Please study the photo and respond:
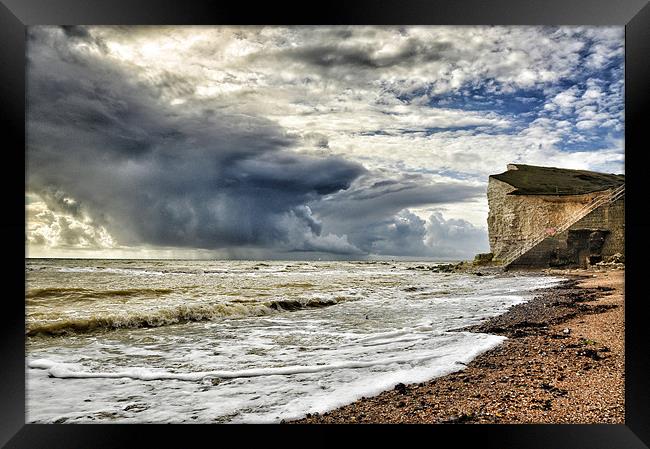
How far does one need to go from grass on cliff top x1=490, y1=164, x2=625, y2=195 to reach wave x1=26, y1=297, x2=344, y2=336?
1255 cm

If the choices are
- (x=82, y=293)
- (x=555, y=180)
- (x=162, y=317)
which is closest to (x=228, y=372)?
(x=162, y=317)

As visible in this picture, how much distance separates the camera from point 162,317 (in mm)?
5410

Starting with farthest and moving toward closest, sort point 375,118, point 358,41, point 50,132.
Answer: point 50,132, point 375,118, point 358,41

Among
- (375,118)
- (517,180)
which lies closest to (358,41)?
(375,118)

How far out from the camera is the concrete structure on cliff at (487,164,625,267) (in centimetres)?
1268

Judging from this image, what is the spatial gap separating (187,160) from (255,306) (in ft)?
23.1

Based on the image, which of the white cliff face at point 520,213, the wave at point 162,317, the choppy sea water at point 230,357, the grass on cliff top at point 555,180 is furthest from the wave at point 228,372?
the white cliff face at point 520,213

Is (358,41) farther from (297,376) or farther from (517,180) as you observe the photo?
(517,180)

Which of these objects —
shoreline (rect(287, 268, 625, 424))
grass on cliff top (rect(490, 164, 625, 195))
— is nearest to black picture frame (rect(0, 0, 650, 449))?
shoreline (rect(287, 268, 625, 424))

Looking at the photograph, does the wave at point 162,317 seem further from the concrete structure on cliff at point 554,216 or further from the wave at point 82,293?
the concrete structure on cliff at point 554,216

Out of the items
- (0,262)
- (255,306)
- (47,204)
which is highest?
(47,204)

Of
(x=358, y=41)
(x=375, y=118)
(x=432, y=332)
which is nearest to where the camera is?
(x=432, y=332)

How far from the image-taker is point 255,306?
642 centimetres
